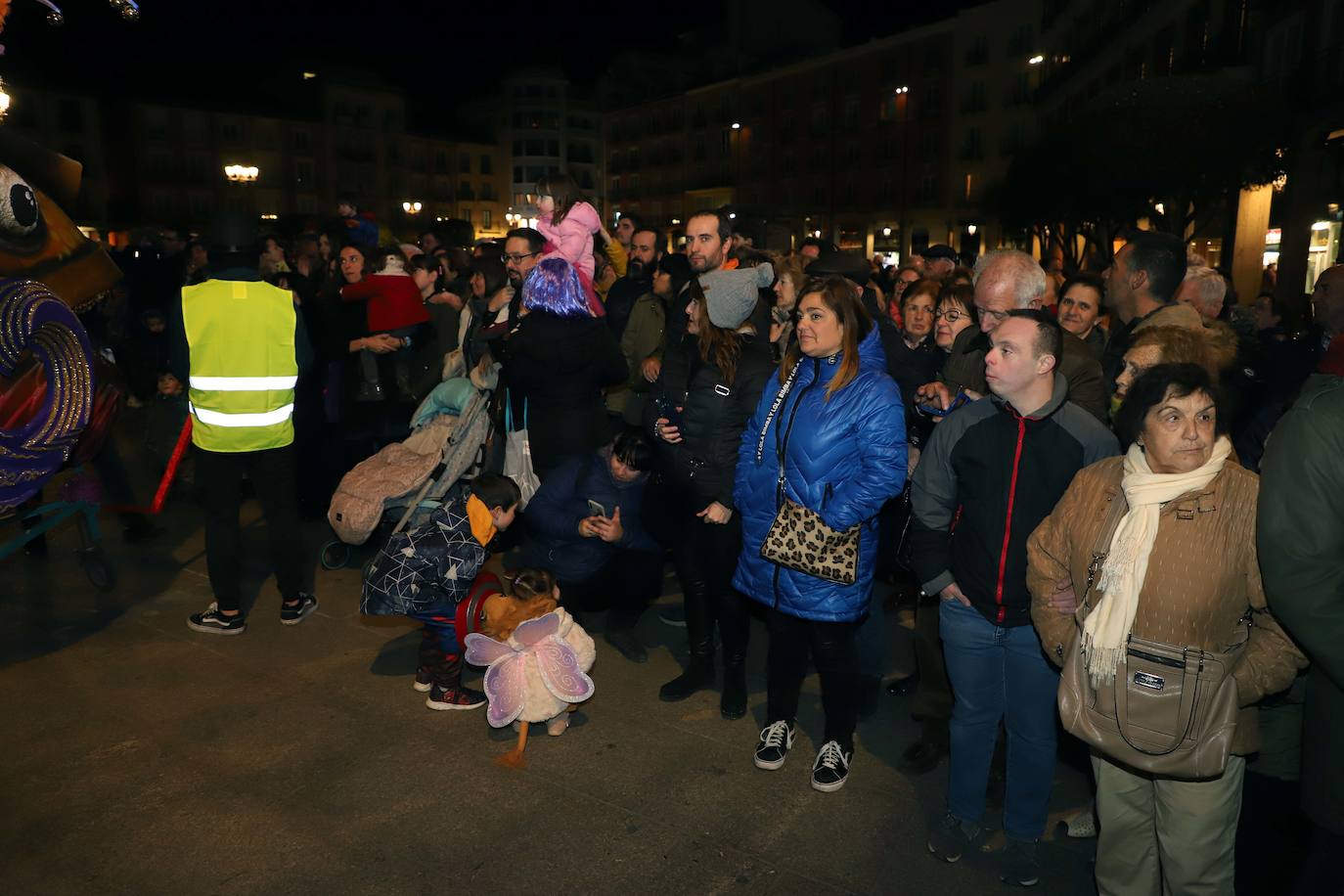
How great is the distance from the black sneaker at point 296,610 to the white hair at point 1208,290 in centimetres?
563

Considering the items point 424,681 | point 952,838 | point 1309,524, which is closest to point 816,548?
point 952,838

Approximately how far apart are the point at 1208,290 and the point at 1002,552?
3.52m

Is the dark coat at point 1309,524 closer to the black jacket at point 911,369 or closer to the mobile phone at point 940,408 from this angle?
the mobile phone at point 940,408

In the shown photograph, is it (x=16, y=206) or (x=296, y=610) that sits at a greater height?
(x=16, y=206)

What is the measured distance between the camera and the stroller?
584 cm

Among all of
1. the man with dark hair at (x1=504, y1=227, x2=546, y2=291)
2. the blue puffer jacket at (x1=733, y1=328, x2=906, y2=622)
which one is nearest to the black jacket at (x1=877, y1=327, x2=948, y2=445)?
the blue puffer jacket at (x1=733, y1=328, x2=906, y2=622)

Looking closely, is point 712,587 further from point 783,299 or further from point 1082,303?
point 1082,303

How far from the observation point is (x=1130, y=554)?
105 inches

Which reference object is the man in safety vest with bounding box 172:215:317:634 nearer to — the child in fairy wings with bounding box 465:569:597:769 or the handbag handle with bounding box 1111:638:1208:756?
the child in fairy wings with bounding box 465:569:597:769

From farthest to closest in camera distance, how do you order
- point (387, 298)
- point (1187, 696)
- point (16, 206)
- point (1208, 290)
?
point (387, 298) < point (1208, 290) < point (16, 206) < point (1187, 696)

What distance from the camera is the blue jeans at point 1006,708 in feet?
10.7

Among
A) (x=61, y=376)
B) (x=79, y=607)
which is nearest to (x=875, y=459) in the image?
(x=61, y=376)

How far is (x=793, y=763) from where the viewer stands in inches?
159

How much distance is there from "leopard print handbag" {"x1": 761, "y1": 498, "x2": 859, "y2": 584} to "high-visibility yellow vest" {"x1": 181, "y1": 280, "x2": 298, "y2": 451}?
3.13 meters
